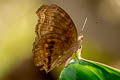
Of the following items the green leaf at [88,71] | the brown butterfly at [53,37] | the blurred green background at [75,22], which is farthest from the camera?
the blurred green background at [75,22]

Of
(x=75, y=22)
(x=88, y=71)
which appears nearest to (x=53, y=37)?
(x=88, y=71)

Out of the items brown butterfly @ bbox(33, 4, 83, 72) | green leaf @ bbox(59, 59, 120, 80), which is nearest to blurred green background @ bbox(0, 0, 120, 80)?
brown butterfly @ bbox(33, 4, 83, 72)

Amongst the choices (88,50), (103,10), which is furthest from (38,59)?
(103,10)

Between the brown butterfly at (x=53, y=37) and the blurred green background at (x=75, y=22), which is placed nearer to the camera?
the brown butterfly at (x=53, y=37)

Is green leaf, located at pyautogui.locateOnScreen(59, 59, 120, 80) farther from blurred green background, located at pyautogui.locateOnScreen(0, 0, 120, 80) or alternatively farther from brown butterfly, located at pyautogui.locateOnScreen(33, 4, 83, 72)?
blurred green background, located at pyautogui.locateOnScreen(0, 0, 120, 80)

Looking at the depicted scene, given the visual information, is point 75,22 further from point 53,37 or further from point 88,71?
point 88,71

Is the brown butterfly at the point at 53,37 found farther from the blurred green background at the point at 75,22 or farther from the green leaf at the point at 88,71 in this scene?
the blurred green background at the point at 75,22

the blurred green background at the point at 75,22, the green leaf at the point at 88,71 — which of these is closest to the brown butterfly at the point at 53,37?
the green leaf at the point at 88,71
